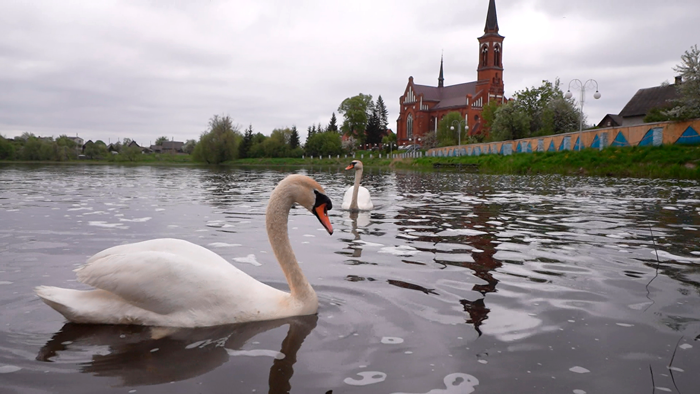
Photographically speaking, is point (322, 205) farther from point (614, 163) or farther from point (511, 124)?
point (511, 124)

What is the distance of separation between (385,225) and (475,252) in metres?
3.38

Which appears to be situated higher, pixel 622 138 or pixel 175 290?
pixel 622 138

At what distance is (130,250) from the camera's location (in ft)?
13.3

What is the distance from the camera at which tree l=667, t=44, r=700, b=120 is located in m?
29.8

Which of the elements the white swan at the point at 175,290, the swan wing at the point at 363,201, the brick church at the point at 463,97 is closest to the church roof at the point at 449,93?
the brick church at the point at 463,97

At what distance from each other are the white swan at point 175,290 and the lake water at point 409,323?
115 mm

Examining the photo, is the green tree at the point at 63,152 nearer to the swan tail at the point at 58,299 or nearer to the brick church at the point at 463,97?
the brick church at the point at 463,97

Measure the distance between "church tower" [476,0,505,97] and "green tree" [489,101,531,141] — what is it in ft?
166

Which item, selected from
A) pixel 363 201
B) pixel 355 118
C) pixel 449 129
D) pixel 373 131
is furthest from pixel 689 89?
pixel 355 118

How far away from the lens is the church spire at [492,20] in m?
111

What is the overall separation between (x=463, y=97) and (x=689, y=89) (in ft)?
296

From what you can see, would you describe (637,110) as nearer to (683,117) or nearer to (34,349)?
(683,117)

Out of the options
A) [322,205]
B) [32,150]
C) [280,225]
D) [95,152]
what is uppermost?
[32,150]

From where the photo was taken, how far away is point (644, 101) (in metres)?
60.7
